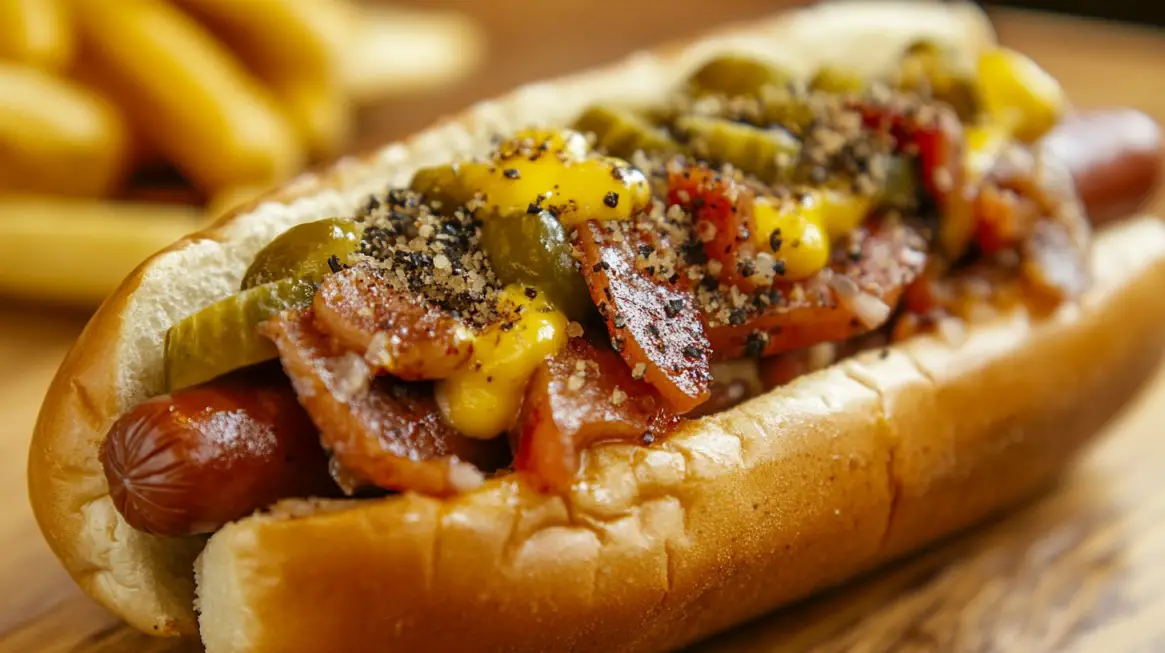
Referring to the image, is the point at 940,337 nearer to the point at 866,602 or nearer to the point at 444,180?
the point at 866,602

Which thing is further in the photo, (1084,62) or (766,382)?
(1084,62)

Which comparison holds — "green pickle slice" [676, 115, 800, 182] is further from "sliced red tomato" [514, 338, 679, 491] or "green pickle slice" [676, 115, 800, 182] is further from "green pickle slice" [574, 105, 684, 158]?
"sliced red tomato" [514, 338, 679, 491]

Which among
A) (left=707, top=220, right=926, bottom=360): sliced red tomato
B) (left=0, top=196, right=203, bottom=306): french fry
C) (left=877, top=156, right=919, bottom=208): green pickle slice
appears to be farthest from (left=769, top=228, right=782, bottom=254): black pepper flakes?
(left=0, top=196, right=203, bottom=306): french fry

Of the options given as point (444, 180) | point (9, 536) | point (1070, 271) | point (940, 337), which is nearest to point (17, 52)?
point (9, 536)

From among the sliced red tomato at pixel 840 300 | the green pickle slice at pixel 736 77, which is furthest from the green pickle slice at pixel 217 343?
the green pickle slice at pixel 736 77

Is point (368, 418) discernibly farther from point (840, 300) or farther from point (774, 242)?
point (840, 300)

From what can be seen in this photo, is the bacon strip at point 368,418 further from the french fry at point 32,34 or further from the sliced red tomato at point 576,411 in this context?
the french fry at point 32,34

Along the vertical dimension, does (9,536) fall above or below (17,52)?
below
